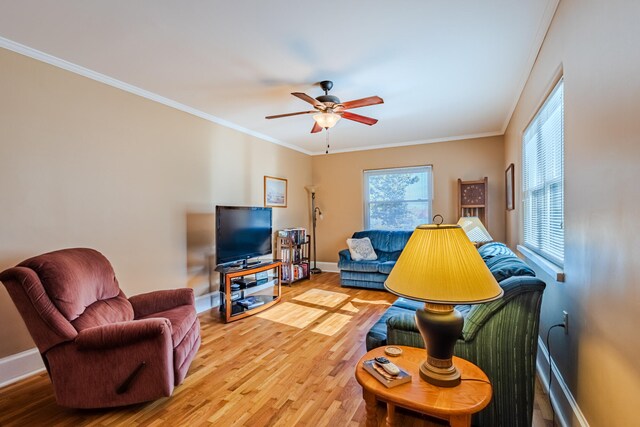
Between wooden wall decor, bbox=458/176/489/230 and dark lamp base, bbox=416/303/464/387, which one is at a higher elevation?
wooden wall decor, bbox=458/176/489/230

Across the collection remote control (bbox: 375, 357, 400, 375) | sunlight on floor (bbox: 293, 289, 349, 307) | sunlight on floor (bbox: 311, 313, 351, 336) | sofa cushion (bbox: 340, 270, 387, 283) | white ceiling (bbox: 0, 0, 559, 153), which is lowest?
sunlight on floor (bbox: 311, 313, 351, 336)

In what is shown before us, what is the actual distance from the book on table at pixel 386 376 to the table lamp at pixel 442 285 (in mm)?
90

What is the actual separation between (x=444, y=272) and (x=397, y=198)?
476 centimetres

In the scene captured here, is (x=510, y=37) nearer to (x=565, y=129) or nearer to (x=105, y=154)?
(x=565, y=129)

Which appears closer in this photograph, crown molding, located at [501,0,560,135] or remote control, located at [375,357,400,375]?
remote control, located at [375,357,400,375]

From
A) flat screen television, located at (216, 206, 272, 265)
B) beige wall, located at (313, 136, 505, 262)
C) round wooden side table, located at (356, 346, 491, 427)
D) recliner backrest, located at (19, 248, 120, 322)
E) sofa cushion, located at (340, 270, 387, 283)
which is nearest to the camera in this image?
round wooden side table, located at (356, 346, 491, 427)

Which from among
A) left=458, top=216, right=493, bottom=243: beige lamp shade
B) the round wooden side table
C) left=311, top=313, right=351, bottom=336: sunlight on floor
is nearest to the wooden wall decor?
left=458, top=216, right=493, bottom=243: beige lamp shade

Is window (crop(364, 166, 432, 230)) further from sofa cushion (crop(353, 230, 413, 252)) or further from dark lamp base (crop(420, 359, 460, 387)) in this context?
dark lamp base (crop(420, 359, 460, 387))

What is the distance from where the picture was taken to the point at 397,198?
5.93 meters

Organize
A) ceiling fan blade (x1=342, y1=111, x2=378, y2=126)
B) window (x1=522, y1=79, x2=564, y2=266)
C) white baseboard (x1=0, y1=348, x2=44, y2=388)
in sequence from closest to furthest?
window (x1=522, y1=79, x2=564, y2=266) < white baseboard (x1=0, y1=348, x2=44, y2=388) < ceiling fan blade (x1=342, y1=111, x2=378, y2=126)

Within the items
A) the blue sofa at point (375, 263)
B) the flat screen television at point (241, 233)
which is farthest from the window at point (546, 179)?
the flat screen television at point (241, 233)

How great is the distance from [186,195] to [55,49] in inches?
70.8

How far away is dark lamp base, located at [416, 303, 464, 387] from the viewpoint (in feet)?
4.38

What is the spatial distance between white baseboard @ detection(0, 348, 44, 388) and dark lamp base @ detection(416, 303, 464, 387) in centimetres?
304
